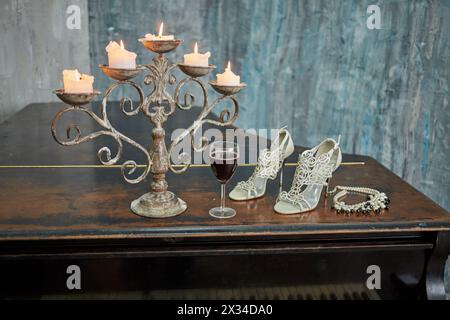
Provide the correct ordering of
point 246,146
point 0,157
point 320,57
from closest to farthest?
point 0,157 < point 246,146 < point 320,57

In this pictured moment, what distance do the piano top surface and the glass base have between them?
2 cm

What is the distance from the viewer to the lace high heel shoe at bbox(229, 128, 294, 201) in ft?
4.45

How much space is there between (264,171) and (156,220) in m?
0.36

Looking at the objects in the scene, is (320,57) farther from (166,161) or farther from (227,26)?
(166,161)

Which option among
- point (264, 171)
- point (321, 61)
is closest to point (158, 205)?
point (264, 171)

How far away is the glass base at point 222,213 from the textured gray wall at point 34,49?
7.54 feet

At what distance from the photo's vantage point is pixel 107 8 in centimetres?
379

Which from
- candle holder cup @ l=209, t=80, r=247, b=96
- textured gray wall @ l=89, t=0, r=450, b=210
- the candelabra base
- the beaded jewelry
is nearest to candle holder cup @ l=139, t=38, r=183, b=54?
candle holder cup @ l=209, t=80, r=247, b=96

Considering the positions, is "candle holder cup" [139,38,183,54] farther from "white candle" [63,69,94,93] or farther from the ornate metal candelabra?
"white candle" [63,69,94,93]

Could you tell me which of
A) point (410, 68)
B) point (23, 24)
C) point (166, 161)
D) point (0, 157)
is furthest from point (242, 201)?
point (410, 68)

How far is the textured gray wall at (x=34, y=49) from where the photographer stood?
302 cm

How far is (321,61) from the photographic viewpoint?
3867 mm

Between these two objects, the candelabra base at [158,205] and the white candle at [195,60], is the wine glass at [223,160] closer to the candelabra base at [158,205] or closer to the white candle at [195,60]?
the candelabra base at [158,205]

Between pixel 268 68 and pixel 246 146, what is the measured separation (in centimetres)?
198
